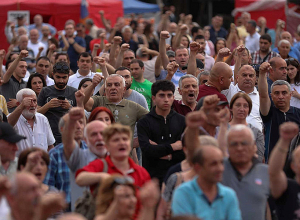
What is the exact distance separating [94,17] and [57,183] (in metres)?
15.1

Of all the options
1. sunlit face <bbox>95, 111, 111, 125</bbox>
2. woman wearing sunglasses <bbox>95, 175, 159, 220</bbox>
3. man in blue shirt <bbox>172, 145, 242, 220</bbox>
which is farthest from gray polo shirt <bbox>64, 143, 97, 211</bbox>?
man in blue shirt <bbox>172, 145, 242, 220</bbox>

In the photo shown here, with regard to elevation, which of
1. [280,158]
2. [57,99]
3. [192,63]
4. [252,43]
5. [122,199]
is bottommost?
[122,199]

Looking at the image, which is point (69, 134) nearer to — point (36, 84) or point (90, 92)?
point (90, 92)

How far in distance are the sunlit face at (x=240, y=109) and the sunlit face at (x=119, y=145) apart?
1.95 meters

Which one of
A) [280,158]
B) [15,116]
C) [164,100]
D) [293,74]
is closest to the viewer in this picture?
[280,158]

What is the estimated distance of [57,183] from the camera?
596 centimetres

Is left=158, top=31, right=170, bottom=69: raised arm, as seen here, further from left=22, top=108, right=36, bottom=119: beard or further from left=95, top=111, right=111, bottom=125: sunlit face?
left=95, top=111, right=111, bottom=125: sunlit face

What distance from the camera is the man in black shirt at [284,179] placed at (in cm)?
468

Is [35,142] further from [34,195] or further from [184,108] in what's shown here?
[34,195]

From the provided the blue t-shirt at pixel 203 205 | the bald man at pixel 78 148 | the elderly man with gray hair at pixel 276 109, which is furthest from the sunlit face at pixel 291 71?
the blue t-shirt at pixel 203 205

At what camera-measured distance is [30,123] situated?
7.68 m

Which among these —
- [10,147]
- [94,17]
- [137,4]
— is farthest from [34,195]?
[137,4]

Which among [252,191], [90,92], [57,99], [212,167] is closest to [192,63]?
[90,92]

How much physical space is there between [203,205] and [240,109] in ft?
7.74
